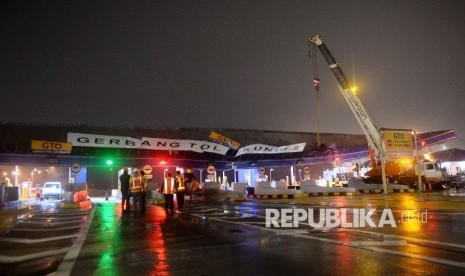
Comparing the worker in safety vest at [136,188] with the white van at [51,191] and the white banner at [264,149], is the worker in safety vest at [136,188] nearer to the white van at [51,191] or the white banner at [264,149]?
the white van at [51,191]

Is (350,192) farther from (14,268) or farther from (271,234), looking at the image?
(14,268)

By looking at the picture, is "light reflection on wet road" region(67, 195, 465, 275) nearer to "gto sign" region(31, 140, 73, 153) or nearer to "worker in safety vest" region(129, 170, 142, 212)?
"worker in safety vest" region(129, 170, 142, 212)

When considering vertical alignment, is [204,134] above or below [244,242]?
above

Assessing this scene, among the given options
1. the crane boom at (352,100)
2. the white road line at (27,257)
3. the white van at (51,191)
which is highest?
the crane boom at (352,100)

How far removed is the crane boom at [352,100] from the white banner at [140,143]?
1151 cm

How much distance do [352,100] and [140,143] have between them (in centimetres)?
1786

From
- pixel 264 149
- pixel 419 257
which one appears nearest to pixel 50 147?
pixel 264 149

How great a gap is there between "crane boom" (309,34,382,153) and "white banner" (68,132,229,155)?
37.8 feet

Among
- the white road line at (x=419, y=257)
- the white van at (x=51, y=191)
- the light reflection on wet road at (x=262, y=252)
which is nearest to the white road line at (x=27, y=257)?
the light reflection on wet road at (x=262, y=252)

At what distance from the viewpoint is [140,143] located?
107 ft

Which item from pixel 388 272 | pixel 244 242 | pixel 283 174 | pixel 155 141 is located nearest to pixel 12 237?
pixel 244 242

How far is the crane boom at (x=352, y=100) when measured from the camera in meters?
32.8

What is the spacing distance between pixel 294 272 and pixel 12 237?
7037 millimetres

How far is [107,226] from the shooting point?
35.1ft
